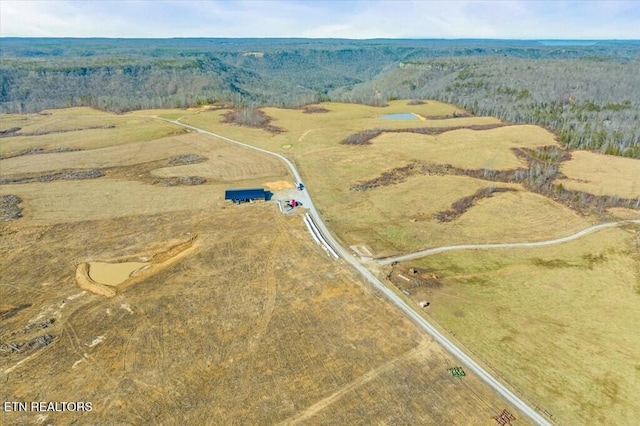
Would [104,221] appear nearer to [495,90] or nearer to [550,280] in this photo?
[550,280]

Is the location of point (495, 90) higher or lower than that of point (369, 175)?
higher

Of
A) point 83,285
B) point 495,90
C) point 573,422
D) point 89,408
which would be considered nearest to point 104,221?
point 83,285

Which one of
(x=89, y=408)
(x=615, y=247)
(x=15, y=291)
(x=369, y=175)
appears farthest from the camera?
(x=369, y=175)

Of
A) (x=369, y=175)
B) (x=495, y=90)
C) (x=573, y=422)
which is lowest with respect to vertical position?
(x=573, y=422)

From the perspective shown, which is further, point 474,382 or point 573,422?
point 474,382

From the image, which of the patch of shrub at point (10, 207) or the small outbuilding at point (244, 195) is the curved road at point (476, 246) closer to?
the small outbuilding at point (244, 195)

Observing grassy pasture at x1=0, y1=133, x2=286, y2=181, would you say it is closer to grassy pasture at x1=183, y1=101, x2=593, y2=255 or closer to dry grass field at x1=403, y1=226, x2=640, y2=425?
grassy pasture at x1=183, y1=101, x2=593, y2=255
